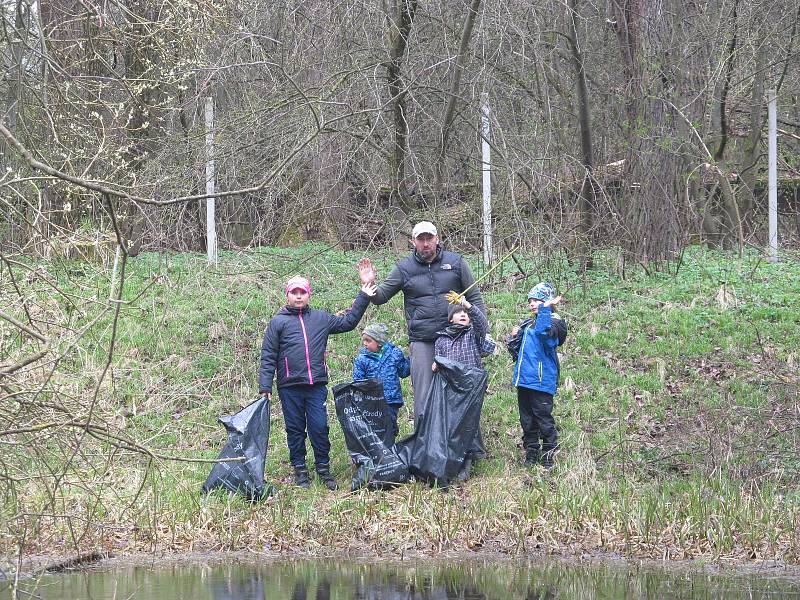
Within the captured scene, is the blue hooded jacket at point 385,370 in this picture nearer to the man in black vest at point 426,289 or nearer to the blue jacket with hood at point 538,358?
the man in black vest at point 426,289

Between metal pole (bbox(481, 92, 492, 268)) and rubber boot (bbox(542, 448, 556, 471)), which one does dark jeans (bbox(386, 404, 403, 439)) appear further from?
metal pole (bbox(481, 92, 492, 268))

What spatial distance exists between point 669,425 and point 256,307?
508cm

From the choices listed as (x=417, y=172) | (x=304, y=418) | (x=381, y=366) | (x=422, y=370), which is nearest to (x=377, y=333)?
(x=381, y=366)

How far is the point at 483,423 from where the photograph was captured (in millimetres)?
9789

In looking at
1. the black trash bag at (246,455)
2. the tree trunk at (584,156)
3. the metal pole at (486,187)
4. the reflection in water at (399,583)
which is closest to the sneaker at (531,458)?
the reflection in water at (399,583)

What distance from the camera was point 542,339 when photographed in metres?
8.62

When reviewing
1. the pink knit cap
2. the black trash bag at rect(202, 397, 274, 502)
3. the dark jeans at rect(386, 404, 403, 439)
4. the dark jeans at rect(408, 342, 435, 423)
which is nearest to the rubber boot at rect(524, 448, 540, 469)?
the dark jeans at rect(408, 342, 435, 423)

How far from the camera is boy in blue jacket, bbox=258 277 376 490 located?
341 inches

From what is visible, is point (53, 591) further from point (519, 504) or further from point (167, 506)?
point (519, 504)

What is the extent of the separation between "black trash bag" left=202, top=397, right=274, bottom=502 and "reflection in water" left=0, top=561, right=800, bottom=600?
1.18 meters

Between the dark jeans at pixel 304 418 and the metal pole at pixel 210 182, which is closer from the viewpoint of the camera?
the dark jeans at pixel 304 418

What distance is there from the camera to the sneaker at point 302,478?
28.7 ft

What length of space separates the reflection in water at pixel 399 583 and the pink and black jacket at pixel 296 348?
1821mm

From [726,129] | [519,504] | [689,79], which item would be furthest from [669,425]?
[726,129]
